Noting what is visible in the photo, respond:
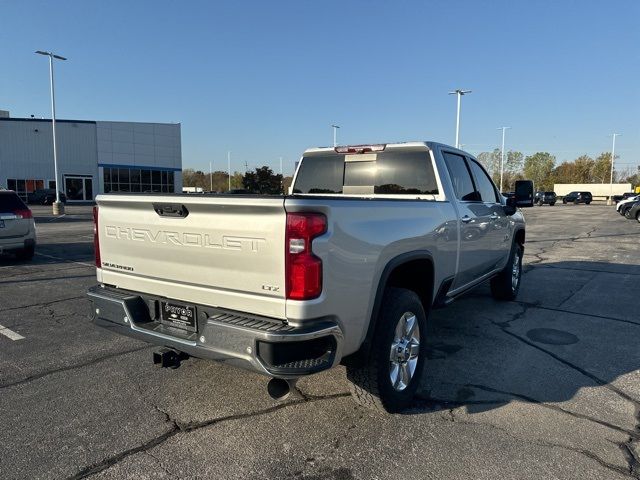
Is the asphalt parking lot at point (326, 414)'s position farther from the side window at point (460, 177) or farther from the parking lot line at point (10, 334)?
the side window at point (460, 177)

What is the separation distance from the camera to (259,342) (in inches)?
105

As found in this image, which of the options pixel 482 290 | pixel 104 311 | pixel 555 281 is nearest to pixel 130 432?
pixel 104 311

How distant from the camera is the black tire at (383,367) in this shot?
3.23m

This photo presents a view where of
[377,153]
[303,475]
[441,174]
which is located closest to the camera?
[303,475]

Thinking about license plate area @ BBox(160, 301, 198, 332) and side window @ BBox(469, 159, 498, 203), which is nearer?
license plate area @ BBox(160, 301, 198, 332)

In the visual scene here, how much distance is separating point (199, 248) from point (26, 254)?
930cm

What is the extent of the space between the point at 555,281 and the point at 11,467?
8.41 metres

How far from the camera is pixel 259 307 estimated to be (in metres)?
2.83

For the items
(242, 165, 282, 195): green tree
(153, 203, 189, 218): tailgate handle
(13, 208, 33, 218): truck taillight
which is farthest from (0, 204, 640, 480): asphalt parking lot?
(242, 165, 282, 195): green tree

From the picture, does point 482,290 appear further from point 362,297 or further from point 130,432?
point 130,432

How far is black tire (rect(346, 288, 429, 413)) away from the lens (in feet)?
10.6

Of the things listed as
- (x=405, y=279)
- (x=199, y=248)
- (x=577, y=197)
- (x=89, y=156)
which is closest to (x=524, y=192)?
(x=405, y=279)

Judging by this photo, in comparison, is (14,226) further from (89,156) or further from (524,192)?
(89,156)

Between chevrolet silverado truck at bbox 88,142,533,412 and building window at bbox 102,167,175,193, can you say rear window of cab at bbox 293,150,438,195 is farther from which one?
building window at bbox 102,167,175,193
